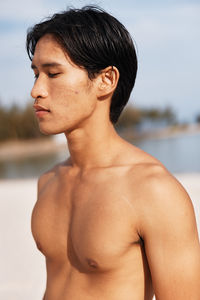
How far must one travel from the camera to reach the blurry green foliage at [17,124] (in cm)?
848

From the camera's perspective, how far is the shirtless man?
900 millimetres

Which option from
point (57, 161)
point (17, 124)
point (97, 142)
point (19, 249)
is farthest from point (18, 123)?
point (97, 142)

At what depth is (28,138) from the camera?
8578 millimetres

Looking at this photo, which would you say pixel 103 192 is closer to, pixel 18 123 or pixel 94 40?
pixel 94 40

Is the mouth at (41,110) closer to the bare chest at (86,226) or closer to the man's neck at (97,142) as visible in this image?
the man's neck at (97,142)

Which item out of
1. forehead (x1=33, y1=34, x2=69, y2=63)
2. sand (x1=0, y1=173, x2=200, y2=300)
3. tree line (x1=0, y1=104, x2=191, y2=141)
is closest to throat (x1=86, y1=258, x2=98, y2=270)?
forehead (x1=33, y1=34, x2=69, y2=63)

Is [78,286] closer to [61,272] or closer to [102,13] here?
[61,272]

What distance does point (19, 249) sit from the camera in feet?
7.30

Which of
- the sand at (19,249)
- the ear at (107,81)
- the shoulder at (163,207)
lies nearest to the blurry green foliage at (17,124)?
the sand at (19,249)

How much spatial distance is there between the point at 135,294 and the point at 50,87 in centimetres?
53

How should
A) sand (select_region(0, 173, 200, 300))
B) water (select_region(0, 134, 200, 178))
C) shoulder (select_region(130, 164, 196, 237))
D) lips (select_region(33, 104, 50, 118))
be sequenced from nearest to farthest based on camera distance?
shoulder (select_region(130, 164, 196, 237)) < lips (select_region(33, 104, 50, 118)) < sand (select_region(0, 173, 200, 300)) < water (select_region(0, 134, 200, 178))

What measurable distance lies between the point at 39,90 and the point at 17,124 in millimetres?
7947

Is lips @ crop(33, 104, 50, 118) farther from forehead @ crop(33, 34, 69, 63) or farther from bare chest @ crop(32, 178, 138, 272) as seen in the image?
bare chest @ crop(32, 178, 138, 272)

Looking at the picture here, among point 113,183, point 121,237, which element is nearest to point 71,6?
point 113,183
